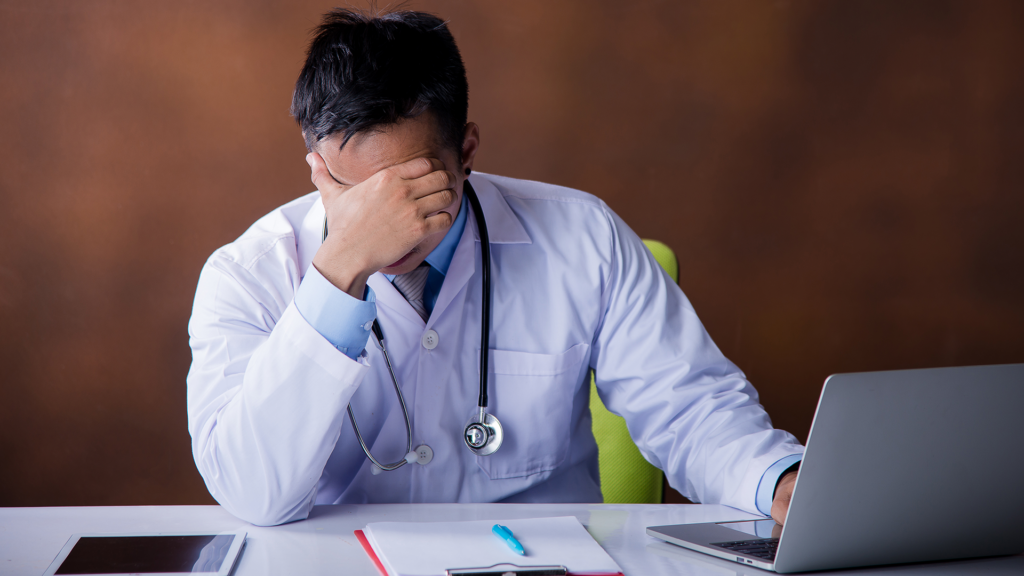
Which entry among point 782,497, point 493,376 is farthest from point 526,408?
point 782,497

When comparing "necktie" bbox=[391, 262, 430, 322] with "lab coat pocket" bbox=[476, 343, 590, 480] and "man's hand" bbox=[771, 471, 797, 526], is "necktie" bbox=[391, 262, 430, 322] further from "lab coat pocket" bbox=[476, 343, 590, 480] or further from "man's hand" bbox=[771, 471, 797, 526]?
"man's hand" bbox=[771, 471, 797, 526]

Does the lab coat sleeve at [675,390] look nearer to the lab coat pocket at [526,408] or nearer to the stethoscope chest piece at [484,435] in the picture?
the lab coat pocket at [526,408]

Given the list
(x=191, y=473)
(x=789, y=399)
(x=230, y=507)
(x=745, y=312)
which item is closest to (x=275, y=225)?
(x=230, y=507)

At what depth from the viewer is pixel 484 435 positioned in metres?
1.12

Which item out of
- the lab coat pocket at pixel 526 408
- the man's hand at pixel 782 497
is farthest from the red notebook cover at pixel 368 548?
the man's hand at pixel 782 497

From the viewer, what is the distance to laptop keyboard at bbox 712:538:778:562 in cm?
81

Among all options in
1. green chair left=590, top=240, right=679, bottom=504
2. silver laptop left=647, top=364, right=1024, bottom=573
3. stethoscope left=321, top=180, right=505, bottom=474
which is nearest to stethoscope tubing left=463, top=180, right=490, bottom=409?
stethoscope left=321, top=180, right=505, bottom=474

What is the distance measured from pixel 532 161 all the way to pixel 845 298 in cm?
101

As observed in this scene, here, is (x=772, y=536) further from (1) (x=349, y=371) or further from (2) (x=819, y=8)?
(2) (x=819, y=8)

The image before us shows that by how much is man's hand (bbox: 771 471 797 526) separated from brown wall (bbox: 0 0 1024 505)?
1.28m

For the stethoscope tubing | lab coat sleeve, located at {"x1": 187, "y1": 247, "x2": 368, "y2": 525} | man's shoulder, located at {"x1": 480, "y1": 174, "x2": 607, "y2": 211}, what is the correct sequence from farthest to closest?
man's shoulder, located at {"x1": 480, "y1": 174, "x2": 607, "y2": 211}
the stethoscope tubing
lab coat sleeve, located at {"x1": 187, "y1": 247, "x2": 368, "y2": 525}

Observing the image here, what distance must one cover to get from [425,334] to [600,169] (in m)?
1.16

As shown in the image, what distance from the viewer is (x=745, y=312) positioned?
2.27m

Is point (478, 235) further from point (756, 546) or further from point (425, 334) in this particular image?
point (756, 546)
